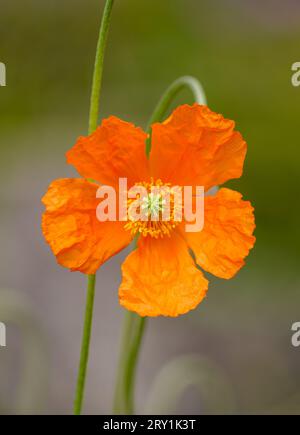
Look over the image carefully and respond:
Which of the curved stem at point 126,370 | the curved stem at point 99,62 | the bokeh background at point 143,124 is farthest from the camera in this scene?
the bokeh background at point 143,124

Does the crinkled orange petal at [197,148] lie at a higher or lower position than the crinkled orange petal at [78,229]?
higher

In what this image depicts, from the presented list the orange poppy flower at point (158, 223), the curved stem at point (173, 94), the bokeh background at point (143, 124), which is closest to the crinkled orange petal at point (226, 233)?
the orange poppy flower at point (158, 223)

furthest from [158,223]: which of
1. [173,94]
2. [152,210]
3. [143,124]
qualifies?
[143,124]

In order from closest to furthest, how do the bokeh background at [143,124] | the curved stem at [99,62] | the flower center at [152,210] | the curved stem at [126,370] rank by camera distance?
the curved stem at [99,62]
the flower center at [152,210]
the curved stem at [126,370]
the bokeh background at [143,124]

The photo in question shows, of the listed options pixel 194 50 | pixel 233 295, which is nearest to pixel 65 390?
pixel 233 295

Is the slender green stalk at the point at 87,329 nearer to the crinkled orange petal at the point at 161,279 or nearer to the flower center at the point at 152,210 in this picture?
the crinkled orange petal at the point at 161,279

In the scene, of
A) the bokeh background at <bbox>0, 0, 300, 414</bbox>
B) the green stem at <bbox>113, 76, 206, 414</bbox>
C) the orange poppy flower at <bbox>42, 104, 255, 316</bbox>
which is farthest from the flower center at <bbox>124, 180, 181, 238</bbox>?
the bokeh background at <bbox>0, 0, 300, 414</bbox>
